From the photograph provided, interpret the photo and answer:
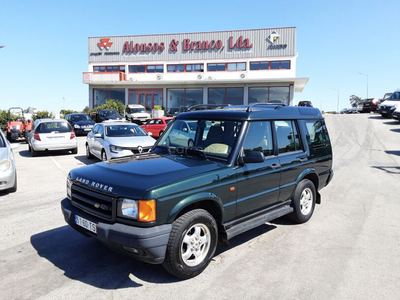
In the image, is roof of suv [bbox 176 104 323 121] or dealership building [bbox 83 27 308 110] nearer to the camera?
roof of suv [bbox 176 104 323 121]

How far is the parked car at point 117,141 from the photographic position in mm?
9500

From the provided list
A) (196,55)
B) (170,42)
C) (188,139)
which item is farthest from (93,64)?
(188,139)

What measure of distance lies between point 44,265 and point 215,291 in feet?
6.97

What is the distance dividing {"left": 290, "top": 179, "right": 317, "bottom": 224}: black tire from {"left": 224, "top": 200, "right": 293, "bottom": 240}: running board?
200mm

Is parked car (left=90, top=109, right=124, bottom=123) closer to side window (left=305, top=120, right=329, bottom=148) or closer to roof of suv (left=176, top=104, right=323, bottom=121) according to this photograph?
side window (left=305, top=120, right=329, bottom=148)

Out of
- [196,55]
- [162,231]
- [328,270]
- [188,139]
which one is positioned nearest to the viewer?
[162,231]

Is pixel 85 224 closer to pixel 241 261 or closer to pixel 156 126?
pixel 241 261

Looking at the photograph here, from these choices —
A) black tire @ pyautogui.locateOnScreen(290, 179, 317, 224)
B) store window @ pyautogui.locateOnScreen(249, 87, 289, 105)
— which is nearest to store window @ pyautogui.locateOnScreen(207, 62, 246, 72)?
store window @ pyautogui.locateOnScreen(249, 87, 289, 105)

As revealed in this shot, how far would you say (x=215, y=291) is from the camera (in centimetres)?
320

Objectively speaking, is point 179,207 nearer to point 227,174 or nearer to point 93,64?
point 227,174

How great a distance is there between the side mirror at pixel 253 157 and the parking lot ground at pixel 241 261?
1.26 meters

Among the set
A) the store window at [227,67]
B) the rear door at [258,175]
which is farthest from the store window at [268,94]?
the rear door at [258,175]

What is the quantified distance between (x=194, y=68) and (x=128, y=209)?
35.3m

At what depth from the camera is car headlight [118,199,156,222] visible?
3.03m
